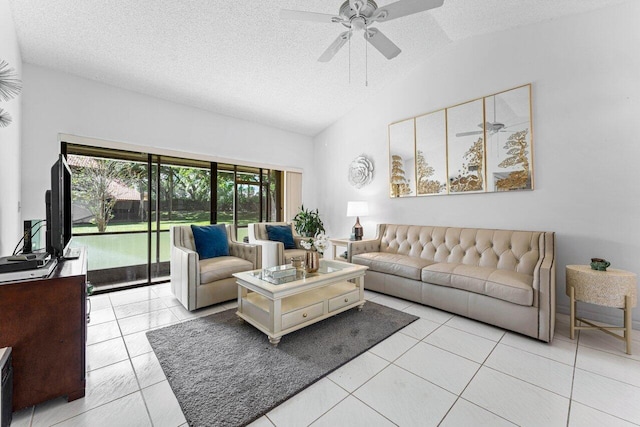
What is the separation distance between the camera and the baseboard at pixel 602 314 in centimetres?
252

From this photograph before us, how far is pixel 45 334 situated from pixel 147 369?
2.18 feet

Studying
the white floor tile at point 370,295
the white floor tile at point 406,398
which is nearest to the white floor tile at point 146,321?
the white floor tile at point 406,398

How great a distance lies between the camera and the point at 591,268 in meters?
2.34

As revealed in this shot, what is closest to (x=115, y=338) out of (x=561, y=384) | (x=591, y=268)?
(x=561, y=384)

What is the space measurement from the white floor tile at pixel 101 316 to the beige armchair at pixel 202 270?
0.62 meters

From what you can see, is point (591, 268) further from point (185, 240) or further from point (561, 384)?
point (185, 240)

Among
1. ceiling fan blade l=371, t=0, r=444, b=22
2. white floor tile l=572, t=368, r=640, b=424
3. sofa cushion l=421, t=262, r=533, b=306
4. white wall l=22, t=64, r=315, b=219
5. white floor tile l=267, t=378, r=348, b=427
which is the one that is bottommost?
white floor tile l=572, t=368, r=640, b=424

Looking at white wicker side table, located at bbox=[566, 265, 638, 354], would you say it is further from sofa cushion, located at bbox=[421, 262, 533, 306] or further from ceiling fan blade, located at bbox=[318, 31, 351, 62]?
ceiling fan blade, located at bbox=[318, 31, 351, 62]

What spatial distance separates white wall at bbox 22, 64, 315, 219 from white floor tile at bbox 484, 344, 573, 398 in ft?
14.4

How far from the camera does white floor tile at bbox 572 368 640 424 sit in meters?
1.49

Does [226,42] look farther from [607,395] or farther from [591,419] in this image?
[607,395]

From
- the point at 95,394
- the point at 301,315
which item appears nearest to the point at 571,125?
the point at 301,315

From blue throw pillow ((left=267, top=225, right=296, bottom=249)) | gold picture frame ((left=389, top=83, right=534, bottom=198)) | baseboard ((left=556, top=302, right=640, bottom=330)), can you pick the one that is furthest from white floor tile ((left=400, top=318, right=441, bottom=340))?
blue throw pillow ((left=267, top=225, right=296, bottom=249))

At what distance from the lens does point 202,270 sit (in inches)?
114
